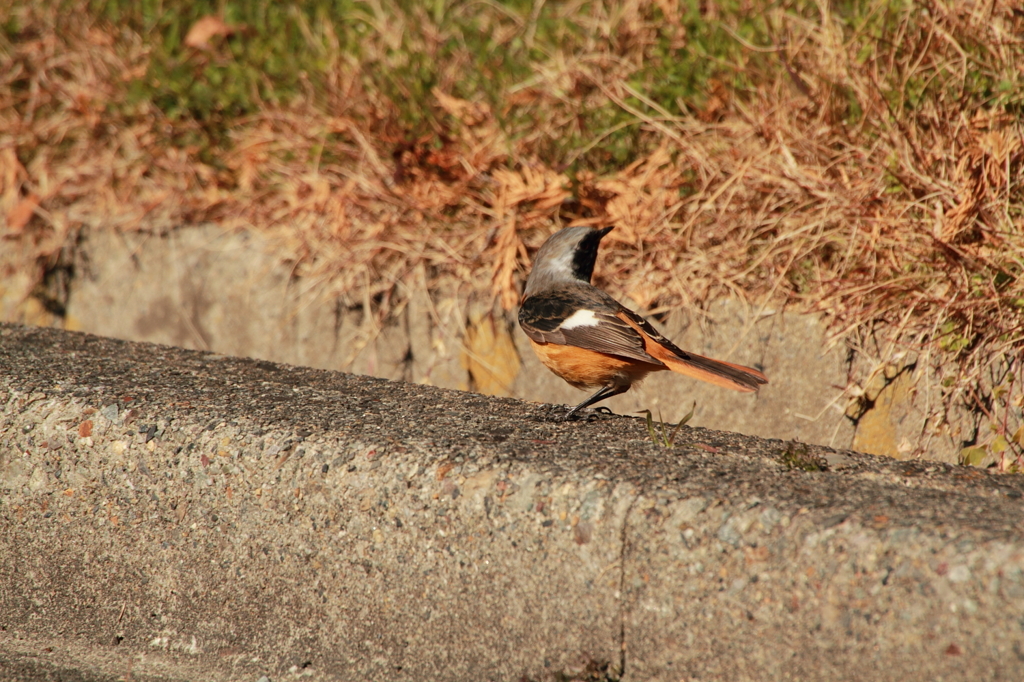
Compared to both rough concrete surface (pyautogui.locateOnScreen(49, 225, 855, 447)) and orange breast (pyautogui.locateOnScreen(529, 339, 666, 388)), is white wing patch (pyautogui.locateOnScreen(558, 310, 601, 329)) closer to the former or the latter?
orange breast (pyautogui.locateOnScreen(529, 339, 666, 388))

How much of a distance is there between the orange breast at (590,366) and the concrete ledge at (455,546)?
0.34 metres

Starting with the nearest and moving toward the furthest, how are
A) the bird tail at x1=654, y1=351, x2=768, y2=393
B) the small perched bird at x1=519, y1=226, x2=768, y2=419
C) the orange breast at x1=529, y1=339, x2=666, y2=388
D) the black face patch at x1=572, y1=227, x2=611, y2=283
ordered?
the bird tail at x1=654, y1=351, x2=768, y2=393
the small perched bird at x1=519, y1=226, x2=768, y2=419
the orange breast at x1=529, y1=339, x2=666, y2=388
the black face patch at x1=572, y1=227, x2=611, y2=283

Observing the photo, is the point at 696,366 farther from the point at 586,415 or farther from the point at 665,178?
the point at 665,178

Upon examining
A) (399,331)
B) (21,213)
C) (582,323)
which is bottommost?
(21,213)

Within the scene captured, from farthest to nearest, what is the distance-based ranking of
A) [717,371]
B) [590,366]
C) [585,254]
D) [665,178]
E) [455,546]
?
[665,178] < [585,254] < [590,366] < [717,371] < [455,546]

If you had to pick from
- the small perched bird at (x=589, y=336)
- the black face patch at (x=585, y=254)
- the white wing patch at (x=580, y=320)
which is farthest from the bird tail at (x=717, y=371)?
the black face patch at (x=585, y=254)

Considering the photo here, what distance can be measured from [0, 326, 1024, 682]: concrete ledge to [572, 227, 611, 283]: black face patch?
3.16 ft

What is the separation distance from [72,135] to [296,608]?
445cm

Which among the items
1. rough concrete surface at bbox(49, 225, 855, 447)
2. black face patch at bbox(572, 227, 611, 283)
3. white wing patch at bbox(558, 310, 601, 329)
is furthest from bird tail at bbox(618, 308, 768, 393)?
rough concrete surface at bbox(49, 225, 855, 447)

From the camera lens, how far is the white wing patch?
10.8 feet

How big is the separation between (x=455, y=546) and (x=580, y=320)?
1357 mm

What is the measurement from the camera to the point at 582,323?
3307 millimetres

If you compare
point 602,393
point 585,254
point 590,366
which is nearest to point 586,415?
point 590,366

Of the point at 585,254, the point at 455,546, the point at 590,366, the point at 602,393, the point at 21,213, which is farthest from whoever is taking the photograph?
the point at 21,213
